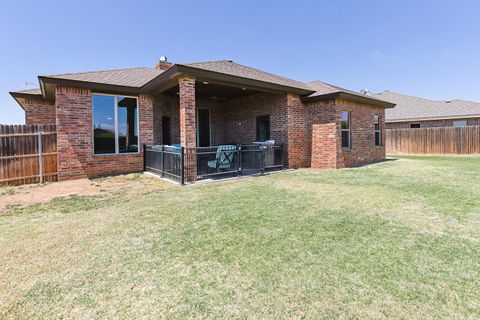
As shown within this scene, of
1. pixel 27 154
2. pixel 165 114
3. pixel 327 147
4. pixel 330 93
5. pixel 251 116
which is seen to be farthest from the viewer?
pixel 251 116

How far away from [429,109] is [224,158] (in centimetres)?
2141

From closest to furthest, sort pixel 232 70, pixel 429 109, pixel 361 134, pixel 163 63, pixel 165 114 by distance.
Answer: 1. pixel 232 70
2. pixel 165 114
3. pixel 361 134
4. pixel 163 63
5. pixel 429 109

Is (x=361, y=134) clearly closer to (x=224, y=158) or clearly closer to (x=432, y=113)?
(x=224, y=158)

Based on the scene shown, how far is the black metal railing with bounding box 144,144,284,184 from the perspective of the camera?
766 centimetres

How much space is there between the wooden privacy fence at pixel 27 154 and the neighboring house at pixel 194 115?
13.0 inches

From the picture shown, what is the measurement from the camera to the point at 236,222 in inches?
161

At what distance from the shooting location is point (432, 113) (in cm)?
2050

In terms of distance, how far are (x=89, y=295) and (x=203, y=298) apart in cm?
103

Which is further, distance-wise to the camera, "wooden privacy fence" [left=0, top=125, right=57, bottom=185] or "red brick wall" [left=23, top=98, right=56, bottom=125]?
"red brick wall" [left=23, top=98, right=56, bottom=125]

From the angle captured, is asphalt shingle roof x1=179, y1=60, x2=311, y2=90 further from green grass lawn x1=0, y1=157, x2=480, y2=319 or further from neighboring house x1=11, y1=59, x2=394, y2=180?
green grass lawn x1=0, y1=157, x2=480, y2=319

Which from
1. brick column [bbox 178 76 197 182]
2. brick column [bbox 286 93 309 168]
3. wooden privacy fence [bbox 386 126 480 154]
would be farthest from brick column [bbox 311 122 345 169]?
wooden privacy fence [bbox 386 126 480 154]

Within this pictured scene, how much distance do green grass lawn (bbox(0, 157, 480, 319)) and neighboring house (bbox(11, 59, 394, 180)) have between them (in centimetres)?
399

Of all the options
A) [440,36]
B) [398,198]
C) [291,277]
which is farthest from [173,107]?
[440,36]

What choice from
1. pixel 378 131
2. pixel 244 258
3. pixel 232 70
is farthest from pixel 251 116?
pixel 244 258
